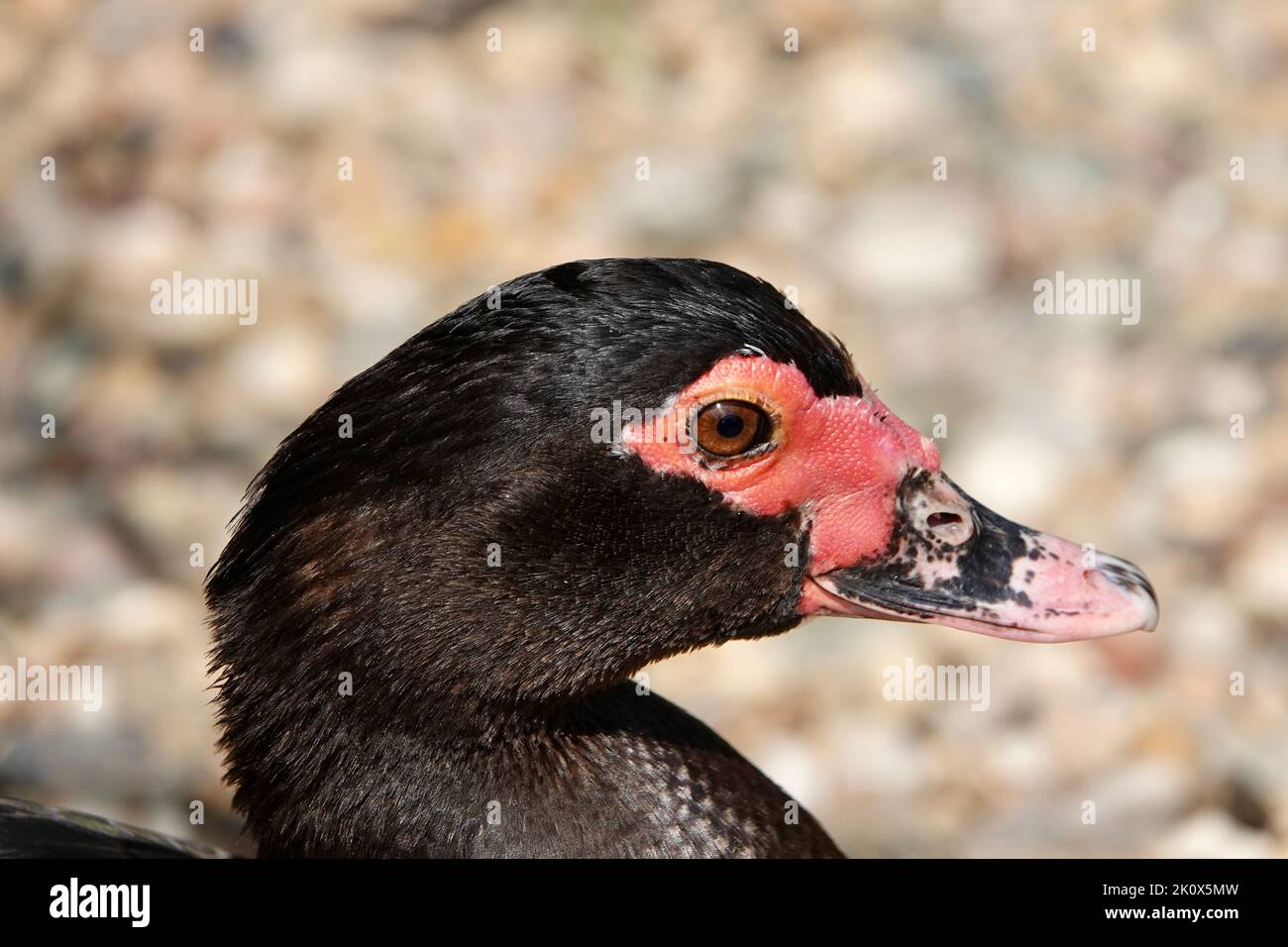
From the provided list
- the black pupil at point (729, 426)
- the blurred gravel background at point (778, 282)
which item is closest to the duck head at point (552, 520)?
the black pupil at point (729, 426)

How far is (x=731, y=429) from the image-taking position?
2.61 meters

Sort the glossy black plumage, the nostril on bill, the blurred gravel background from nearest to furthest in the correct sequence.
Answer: the glossy black plumage < the nostril on bill < the blurred gravel background

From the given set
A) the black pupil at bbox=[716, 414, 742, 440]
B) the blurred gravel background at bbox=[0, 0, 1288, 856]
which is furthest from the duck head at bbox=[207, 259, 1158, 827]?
the blurred gravel background at bbox=[0, 0, 1288, 856]

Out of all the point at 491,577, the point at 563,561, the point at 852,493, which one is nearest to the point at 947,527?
the point at 852,493

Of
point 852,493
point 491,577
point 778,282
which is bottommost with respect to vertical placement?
point 491,577

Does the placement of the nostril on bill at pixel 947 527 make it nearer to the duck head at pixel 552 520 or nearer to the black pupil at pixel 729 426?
the duck head at pixel 552 520

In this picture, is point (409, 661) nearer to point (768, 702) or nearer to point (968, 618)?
point (968, 618)

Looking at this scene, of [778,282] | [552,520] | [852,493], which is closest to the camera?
[552,520]

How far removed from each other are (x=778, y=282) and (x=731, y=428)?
284 centimetres

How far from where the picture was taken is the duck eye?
258 cm

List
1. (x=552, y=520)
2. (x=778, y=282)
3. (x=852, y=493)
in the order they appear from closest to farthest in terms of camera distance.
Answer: (x=552, y=520)
(x=852, y=493)
(x=778, y=282)

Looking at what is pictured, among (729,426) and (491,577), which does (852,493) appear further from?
(491,577)

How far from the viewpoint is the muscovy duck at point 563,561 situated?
8.29 ft

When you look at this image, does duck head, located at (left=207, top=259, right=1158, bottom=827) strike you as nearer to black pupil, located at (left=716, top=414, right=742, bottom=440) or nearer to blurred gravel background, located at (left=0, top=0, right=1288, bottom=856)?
black pupil, located at (left=716, top=414, right=742, bottom=440)
